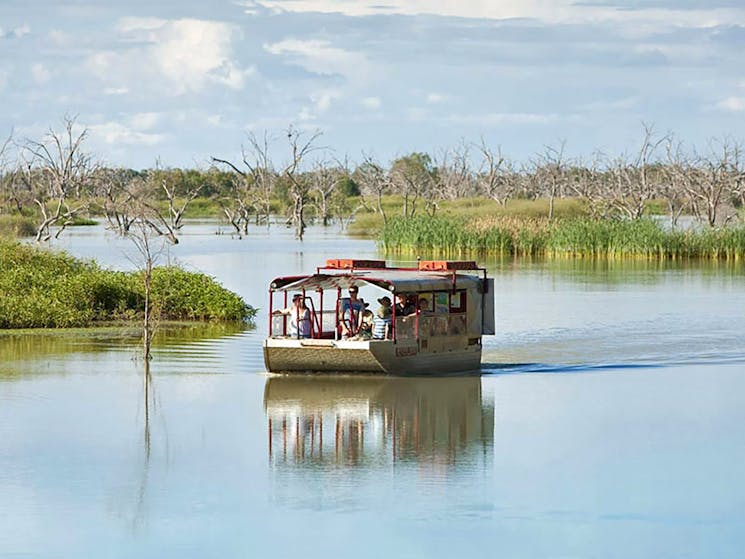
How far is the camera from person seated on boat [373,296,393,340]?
19906 millimetres

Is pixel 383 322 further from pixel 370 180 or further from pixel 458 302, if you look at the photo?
pixel 370 180

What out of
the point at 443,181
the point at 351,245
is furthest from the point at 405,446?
the point at 443,181

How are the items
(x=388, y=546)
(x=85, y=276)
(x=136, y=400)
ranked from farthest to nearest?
(x=85, y=276) → (x=136, y=400) → (x=388, y=546)

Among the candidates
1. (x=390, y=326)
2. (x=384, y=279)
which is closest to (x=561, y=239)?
(x=390, y=326)

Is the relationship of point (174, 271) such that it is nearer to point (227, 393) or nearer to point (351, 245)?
point (227, 393)

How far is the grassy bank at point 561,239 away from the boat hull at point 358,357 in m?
30.2

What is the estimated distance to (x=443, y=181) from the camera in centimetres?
10962

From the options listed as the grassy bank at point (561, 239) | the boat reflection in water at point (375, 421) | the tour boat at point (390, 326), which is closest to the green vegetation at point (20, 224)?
the grassy bank at point (561, 239)

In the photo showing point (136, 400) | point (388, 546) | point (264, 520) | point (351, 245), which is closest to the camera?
point (388, 546)

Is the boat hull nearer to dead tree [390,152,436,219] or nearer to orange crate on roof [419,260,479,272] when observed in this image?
orange crate on roof [419,260,479,272]

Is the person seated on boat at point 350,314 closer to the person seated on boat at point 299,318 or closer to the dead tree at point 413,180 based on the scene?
the person seated on boat at point 299,318

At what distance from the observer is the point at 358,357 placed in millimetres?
19891

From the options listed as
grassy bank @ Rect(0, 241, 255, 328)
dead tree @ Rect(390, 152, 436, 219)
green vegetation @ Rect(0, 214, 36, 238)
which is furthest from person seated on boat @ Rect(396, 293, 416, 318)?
dead tree @ Rect(390, 152, 436, 219)

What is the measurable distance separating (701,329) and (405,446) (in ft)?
42.4
